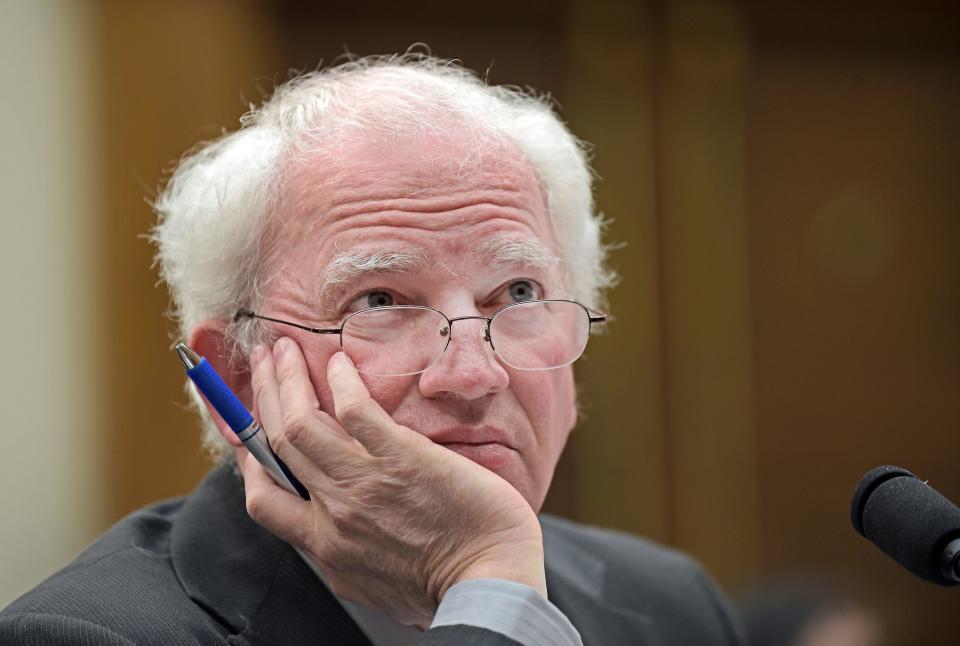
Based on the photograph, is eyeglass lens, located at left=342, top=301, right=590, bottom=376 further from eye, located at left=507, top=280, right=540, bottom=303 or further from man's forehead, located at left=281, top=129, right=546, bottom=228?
man's forehead, located at left=281, top=129, right=546, bottom=228

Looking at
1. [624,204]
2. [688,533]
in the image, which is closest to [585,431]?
[688,533]

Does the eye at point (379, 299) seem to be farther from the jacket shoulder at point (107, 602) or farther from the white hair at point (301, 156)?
the jacket shoulder at point (107, 602)

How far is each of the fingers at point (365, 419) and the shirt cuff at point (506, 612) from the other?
0.26 metres

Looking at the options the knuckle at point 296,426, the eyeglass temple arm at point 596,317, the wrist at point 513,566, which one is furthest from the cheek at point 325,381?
the eyeglass temple arm at point 596,317

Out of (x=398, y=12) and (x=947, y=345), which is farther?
(x=947, y=345)

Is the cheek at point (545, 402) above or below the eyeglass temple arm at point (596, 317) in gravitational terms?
below

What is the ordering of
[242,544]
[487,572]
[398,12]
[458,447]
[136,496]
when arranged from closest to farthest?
1. [487,572]
2. [458,447]
3. [242,544]
4. [136,496]
5. [398,12]

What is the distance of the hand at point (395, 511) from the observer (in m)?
1.72

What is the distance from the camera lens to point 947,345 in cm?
581

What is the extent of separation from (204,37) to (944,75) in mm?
3822

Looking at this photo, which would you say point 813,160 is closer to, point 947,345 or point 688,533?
point 947,345

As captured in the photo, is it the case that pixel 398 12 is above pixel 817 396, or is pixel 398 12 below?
above

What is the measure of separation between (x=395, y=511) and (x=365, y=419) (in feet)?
0.51

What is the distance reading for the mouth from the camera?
1.93 meters
